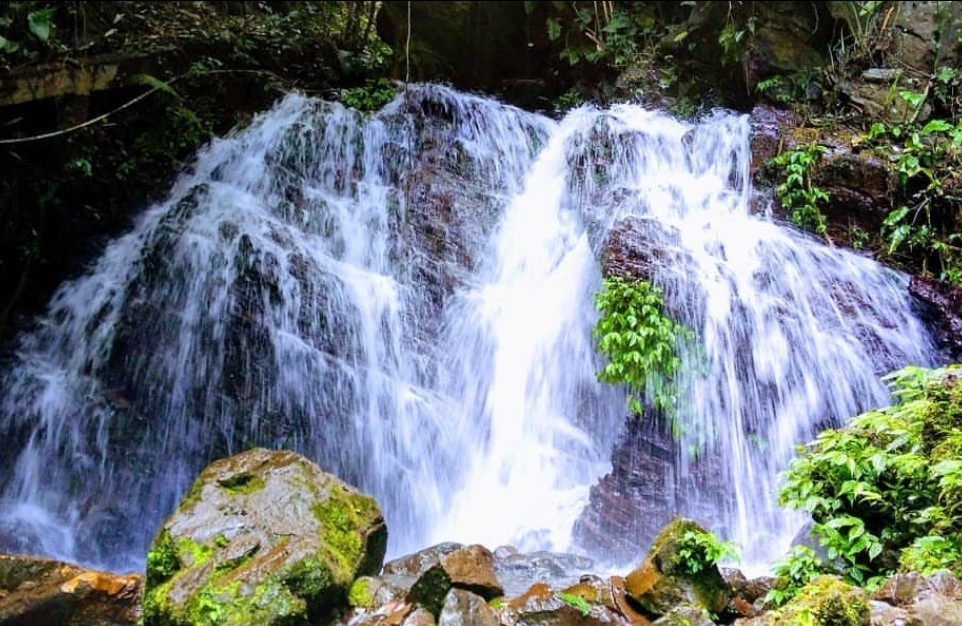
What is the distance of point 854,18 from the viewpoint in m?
9.56

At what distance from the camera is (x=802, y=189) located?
8.16 meters

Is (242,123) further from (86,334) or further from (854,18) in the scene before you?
(854,18)

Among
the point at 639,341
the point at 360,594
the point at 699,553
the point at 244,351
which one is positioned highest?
the point at 639,341

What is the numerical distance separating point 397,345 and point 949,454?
17.1ft

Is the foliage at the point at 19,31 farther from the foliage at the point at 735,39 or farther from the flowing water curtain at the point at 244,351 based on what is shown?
the foliage at the point at 735,39

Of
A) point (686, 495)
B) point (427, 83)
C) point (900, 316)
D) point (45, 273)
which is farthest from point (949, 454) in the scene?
point (427, 83)

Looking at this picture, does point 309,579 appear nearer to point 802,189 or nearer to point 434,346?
point 434,346

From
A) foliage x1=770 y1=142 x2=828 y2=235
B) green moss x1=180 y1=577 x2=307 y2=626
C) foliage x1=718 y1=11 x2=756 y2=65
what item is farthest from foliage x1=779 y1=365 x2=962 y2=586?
foliage x1=718 y1=11 x2=756 y2=65

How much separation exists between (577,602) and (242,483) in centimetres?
223

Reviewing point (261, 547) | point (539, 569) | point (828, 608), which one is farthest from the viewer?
point (539, 569)

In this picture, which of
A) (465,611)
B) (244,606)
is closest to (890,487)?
(465,611)

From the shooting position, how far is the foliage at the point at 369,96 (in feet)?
34.5

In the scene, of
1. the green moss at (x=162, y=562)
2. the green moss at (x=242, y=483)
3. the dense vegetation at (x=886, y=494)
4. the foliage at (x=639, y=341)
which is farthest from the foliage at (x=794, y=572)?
the green moss at (x=162, y=562)

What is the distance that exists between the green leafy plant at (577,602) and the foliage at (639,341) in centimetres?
271
